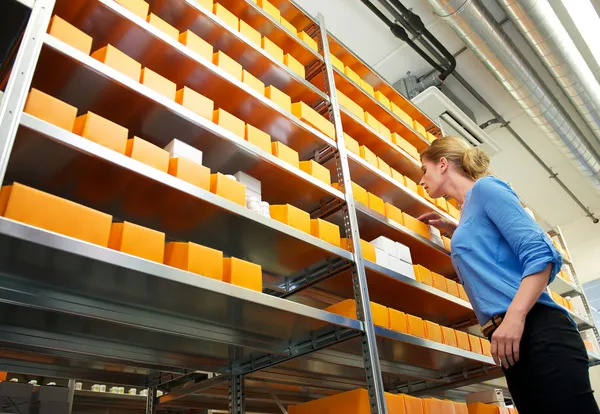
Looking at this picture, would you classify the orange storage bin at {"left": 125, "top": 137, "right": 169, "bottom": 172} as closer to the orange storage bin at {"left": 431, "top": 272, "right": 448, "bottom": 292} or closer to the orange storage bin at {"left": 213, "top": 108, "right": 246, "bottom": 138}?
the orange storage bin at {"left": 213, "top": 108, "right": 246, "bottom": 138}

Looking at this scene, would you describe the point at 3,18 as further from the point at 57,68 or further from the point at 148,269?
the point at 148,269

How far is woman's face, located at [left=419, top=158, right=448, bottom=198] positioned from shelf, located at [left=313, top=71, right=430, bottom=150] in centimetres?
92

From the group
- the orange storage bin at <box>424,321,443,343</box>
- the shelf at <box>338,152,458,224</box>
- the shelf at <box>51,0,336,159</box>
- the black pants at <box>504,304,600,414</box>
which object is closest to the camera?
the black pants at <box>504,304,600,414</box>

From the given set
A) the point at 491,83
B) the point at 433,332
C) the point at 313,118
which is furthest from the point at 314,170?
the point at 491,83

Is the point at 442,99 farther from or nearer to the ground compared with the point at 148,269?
farther from the ground

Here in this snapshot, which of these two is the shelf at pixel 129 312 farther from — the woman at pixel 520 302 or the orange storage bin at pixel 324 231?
the woman at pixel 520 302

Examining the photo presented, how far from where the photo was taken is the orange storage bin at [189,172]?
68.1 inches

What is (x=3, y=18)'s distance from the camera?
4.96 feet

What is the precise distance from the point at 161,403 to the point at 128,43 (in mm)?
1765

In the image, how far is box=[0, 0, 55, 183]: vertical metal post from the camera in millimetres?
1262

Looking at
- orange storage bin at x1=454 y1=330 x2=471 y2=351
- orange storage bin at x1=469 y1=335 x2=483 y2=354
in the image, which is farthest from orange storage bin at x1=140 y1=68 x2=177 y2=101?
orange storage bin at x1=469 y1=335 x2=483 y2=354

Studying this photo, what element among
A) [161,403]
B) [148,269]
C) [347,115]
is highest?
[347,115]

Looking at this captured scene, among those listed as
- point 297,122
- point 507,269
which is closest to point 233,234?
point 297,122

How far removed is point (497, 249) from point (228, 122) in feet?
3.93
